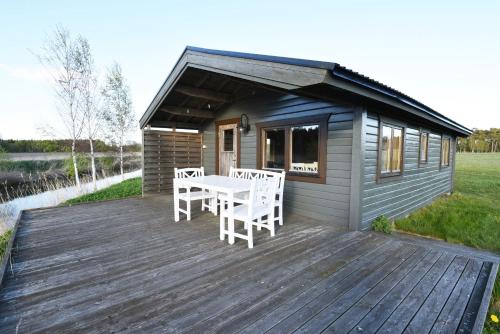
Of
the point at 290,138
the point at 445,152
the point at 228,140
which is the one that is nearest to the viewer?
the point at 290,138

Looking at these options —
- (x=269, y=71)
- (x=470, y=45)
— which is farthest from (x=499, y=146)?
(x=269, y=71)

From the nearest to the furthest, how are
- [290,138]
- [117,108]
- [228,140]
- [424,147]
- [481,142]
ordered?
[290,138], [424,147], [228,140], [117,108], [481,142]

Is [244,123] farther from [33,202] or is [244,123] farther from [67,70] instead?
[67,70]

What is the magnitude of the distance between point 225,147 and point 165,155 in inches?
66.5

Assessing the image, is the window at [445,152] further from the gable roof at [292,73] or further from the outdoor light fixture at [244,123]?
the outdoor light fixture at [244,123]

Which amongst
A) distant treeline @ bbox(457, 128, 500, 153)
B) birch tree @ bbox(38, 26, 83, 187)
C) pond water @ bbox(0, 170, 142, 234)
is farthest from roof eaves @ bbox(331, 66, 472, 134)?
distant treeline @ bbox(457, 128, 500, 153)

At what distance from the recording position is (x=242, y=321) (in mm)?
1530

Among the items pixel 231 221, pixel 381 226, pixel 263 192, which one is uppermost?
pixel 263 192

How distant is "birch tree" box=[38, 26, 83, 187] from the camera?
8.16m

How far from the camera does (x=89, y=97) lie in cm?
908

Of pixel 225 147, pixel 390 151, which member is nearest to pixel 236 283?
pixel 390 151

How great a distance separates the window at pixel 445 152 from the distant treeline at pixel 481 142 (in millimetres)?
45203

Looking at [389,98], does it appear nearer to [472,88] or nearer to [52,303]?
[52,303]

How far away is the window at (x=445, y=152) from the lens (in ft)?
23.4
